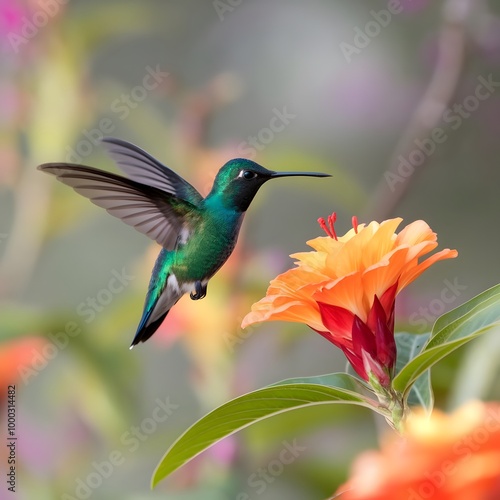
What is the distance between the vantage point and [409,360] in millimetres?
606

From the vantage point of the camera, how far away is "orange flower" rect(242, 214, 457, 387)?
500mm

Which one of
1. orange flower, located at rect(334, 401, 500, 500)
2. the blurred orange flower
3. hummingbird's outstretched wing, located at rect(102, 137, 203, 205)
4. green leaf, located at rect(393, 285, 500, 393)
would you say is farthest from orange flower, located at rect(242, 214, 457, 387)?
the blurred orange flower

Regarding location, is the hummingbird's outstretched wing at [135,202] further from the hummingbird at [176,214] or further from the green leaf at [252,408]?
the green leaf at [252,408]

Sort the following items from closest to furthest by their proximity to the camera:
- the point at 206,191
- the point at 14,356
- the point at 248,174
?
the point at 248,174
the point at 14,356
the point at 206,191

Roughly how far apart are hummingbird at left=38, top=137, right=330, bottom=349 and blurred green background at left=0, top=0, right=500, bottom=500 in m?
0.27

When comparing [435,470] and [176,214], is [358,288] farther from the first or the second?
[176,214]

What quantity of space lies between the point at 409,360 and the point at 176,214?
0.29 meters

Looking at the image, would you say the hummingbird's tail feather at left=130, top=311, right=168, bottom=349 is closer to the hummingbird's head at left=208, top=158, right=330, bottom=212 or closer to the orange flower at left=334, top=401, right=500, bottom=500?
the hummingbird's head at left=208, top=158, right=330, bottom=212

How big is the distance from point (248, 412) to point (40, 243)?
0.90m

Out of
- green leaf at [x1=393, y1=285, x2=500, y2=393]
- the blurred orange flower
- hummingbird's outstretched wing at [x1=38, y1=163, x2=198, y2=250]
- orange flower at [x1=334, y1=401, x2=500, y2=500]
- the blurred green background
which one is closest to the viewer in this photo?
orange flower at [x1=334, y1=401, x2=500, y2=500]

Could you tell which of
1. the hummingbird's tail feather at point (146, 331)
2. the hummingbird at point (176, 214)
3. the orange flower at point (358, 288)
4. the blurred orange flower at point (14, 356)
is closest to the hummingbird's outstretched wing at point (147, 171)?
the hummingbird at point (176, 214)

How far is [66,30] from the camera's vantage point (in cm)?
134

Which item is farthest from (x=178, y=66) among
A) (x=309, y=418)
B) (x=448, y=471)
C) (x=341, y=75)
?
(x=448, y=471)

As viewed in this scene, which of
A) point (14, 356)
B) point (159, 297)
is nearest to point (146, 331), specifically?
point (159, 297)
